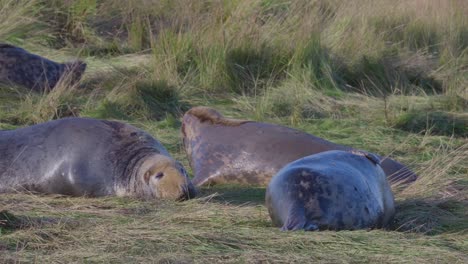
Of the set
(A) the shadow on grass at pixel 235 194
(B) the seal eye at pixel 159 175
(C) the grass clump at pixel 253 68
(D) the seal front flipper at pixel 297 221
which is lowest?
(C) the grass clump at pixel 253 68

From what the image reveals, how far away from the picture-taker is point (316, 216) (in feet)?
15.8

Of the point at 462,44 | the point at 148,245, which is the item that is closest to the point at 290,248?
the point at 148,245

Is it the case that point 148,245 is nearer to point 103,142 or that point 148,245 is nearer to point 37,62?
point 103,142

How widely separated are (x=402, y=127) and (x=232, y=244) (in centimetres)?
450

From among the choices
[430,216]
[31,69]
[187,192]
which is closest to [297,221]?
[430,216]

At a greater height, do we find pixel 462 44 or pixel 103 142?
pixel 103 142

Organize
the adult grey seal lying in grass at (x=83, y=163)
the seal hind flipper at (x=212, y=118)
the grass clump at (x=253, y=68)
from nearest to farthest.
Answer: the adult grey seal lying in grass at (x=83, y=163)
the seal hind flipper at (x=212, y=118)
the grass clump at (x=253, y=68)

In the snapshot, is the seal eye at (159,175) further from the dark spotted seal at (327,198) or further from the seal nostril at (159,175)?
the dark spotted seal at (327,198)

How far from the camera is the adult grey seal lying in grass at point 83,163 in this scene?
5953 mm

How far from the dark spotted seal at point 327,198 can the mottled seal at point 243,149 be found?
1.22 m

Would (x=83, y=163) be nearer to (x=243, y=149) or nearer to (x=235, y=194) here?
(x=235, y=194)

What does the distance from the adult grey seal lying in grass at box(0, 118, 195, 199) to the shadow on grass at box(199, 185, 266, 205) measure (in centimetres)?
21

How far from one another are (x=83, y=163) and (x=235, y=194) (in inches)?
33.2

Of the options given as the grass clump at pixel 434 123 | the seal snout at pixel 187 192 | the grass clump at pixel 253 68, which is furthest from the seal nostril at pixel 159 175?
the grass clump at pixel 253 68
